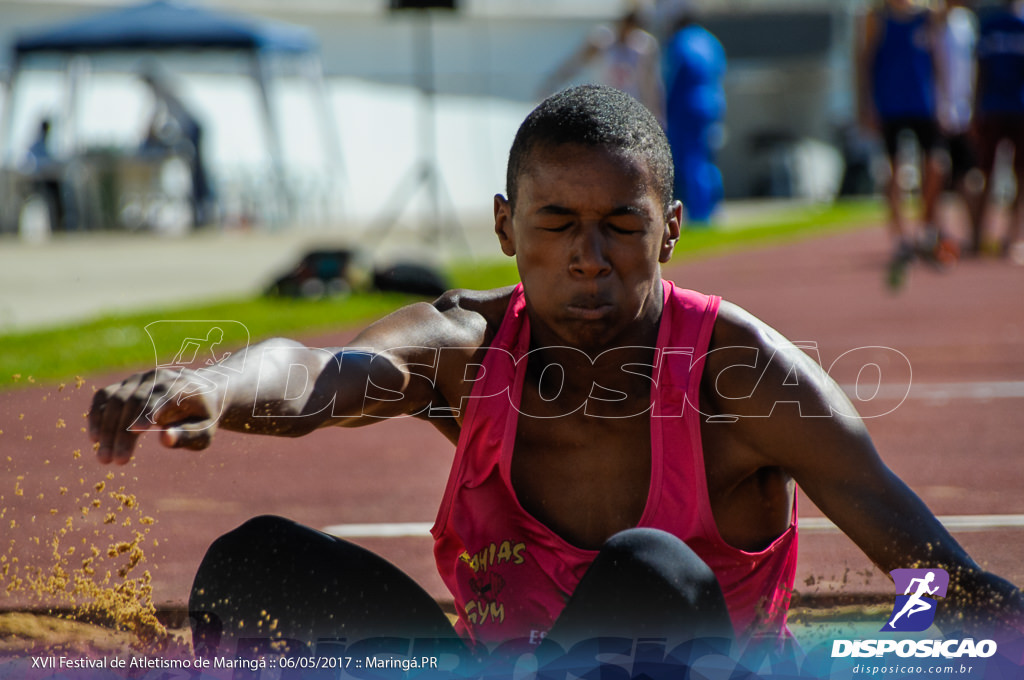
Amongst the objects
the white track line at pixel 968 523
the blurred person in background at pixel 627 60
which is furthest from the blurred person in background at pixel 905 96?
the white track line at pixel 968 523

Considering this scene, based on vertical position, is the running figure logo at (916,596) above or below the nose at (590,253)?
below

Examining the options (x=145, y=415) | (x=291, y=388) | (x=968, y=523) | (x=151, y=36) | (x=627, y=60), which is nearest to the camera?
(x=145, y=415)

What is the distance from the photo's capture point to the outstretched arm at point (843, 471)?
2184 millimetres

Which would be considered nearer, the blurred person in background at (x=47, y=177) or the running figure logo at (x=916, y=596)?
the running figure logo at (x=916, y=596)

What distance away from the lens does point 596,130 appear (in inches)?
86.1

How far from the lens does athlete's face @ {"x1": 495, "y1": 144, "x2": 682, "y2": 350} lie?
2191mm

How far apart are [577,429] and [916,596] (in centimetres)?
67

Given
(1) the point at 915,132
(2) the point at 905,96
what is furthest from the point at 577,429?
(1) the point at 915,132

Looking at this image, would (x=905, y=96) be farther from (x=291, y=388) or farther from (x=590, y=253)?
(x=291, y=388)

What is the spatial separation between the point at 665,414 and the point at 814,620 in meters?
0.85

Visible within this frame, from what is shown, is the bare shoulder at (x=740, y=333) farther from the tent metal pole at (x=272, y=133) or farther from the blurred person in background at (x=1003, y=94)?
the tent metal pole at (x=272, y=133)

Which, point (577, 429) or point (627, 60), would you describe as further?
point (627, 60)

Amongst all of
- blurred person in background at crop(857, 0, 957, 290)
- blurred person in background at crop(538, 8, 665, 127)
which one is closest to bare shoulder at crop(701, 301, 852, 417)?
blurred person in background at crop(857, 0, 957, 290)

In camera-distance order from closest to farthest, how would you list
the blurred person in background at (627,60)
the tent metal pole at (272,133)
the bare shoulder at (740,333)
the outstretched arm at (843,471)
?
the outstretched arm at (843,471) → the bare shoulder at (740,333) → the blurred person in background at (627,60) → the tent metal pole at (272,133)
